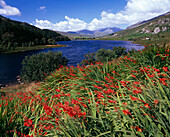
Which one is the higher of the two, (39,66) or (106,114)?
(106,114)

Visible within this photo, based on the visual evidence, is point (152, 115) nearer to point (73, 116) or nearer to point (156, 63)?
point (73, 116)

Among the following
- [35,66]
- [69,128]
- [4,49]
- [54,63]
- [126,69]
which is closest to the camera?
[69,128]

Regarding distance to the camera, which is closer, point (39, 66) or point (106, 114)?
point (106, 114)

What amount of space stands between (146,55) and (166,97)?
363 centimetres

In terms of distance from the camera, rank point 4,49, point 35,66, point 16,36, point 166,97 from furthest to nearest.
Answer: point 16,36 → point 4,49 → point 35,66 → point 166,97

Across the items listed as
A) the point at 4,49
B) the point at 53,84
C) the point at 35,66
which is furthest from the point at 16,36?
the point at 53,84

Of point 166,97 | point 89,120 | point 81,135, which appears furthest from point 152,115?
point 81,135

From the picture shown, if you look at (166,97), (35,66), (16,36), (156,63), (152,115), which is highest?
(16,36)

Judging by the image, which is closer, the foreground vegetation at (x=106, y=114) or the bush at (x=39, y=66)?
the foreground vegetation at (x=106, y=114)

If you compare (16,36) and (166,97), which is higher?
A: (16,36)

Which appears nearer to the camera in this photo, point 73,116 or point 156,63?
point 73,116

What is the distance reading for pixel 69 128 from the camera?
2.45m

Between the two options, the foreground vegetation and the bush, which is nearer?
the foreground vegetation

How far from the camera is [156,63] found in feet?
17.2
